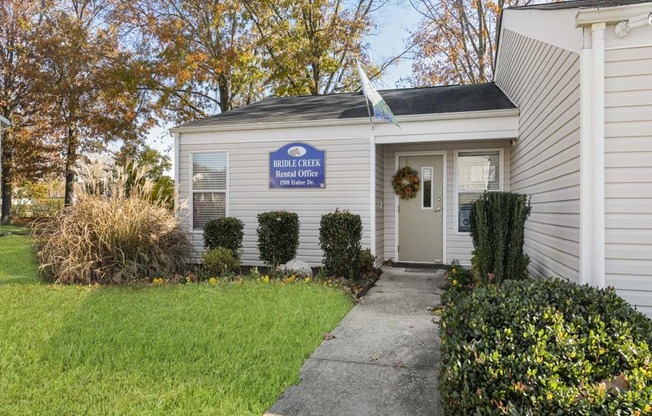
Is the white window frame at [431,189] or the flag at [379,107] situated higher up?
the flag at [379,107]

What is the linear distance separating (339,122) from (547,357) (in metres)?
5.56

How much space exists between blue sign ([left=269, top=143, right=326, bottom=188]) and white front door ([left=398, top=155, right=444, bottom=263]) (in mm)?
1558

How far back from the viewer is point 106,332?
3.71m

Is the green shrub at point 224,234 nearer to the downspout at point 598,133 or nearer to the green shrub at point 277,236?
the green shrub at point 277,236

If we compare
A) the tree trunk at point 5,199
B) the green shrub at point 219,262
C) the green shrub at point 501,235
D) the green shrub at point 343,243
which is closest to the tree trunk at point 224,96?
the tree trunk at point 5,199

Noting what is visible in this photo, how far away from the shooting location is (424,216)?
7652 mm

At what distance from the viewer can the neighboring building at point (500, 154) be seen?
132 inches

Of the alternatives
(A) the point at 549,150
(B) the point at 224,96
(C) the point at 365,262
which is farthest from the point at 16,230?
(A) the point at 549,150

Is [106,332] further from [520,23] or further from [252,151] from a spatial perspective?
[520,23]

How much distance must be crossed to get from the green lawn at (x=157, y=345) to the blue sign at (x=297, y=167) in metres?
2.42

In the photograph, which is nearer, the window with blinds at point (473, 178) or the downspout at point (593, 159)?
the downspout at point (593, 159)

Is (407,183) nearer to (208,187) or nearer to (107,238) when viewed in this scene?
(208,187)

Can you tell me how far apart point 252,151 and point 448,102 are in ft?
11.8

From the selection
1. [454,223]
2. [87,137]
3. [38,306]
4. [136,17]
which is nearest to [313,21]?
[136,17]
